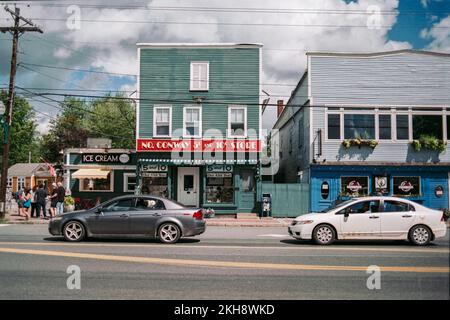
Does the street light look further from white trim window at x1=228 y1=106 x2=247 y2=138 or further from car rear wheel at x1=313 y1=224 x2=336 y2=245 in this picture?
car rear wheel at x1=313 y1=224 x2=336 y2=245

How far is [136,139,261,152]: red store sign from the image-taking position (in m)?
22.5

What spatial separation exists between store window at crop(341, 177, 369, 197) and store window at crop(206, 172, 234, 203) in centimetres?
609

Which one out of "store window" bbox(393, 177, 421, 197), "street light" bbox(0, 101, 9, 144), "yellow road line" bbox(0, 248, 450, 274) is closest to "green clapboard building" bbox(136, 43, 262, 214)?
"street light" bbox(0, 101, 9, 144)

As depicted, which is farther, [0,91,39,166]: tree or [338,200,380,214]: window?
[0,91,39,166]: tree

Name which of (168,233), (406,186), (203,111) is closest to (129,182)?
(203,111)

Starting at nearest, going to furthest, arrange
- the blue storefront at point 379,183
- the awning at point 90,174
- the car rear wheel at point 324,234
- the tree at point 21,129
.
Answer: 1. the car rear wheel at point 324,234
2. the blue storefront at point 379,183
3. the awning at point 90,174
4. the tree at point 21,129

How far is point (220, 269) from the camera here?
8328 millimetres

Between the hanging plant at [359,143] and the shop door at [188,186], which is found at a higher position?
the hanging plant at [359,143]

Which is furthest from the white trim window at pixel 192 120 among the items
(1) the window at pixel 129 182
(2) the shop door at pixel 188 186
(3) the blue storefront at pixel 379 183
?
(3) the blue storefront at pixel 379 183

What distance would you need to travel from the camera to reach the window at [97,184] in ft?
81.6

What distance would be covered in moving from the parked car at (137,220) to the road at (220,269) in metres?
0.39

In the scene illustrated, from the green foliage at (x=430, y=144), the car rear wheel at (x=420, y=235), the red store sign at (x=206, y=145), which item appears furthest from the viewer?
the red store sign at (x=206, y=145)

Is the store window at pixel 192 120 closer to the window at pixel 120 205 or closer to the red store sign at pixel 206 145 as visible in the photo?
the red store sign at pixel 206 145
